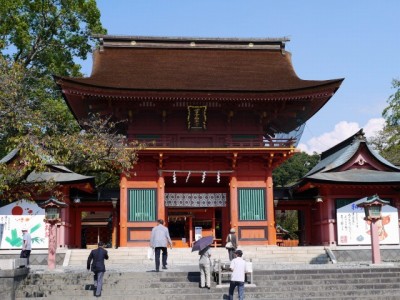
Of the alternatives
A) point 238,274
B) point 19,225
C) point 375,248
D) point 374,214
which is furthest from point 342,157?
point 19,225

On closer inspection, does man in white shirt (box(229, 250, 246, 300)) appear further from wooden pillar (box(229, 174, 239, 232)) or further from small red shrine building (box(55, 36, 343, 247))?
wooden pillar (box(229, 174, 239, 232))

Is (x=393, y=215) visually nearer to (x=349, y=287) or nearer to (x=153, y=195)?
(x=349, y=287)

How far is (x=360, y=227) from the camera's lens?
23.8m

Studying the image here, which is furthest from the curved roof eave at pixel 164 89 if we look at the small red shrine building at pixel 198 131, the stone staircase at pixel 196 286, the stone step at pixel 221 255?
the stone staircase at pixel 196 286

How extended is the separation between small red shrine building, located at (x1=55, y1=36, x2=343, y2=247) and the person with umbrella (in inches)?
369

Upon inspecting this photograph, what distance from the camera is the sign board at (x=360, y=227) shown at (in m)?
23.5

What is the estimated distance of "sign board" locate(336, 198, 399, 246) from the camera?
23547mm

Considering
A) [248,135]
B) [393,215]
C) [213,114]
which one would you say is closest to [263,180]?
[248,135]

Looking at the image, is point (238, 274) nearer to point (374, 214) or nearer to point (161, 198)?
point (374, 214)

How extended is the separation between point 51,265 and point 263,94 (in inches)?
488

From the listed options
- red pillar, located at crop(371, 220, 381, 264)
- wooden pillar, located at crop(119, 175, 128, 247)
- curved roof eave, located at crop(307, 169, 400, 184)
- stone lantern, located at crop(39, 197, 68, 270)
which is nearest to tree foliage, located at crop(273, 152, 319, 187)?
curved roof eave, located at crop(307, 169, 400, 184)

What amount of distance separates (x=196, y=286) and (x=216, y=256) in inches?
290

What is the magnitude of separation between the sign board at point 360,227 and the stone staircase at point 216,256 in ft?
4.21

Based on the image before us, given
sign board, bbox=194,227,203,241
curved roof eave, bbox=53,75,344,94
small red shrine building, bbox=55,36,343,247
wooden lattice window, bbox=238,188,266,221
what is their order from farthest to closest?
1. sign board, bbox=194,227,203,241
2. wooden lattice window, bbox=238,188,266,221
3. small red shrine building, bbox=55,36,343,247
4. curved roof eave, bbox=53,75,344,94
